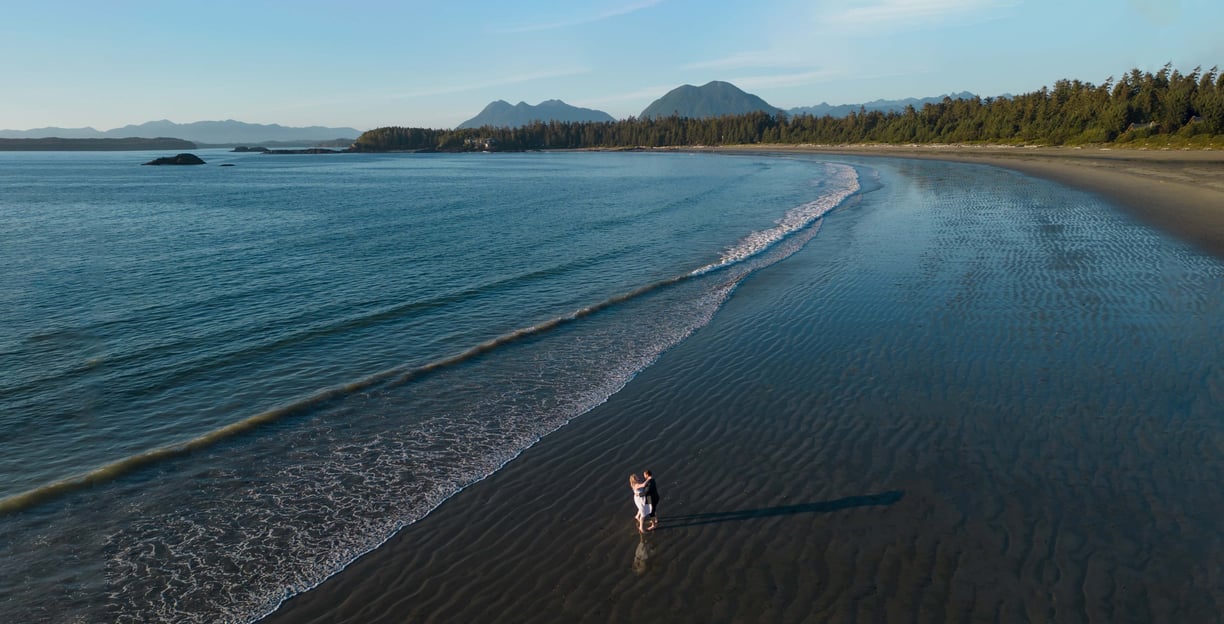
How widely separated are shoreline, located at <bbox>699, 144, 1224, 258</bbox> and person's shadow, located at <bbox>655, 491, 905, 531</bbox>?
27537 millimetres

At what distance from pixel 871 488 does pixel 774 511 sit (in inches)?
78.0

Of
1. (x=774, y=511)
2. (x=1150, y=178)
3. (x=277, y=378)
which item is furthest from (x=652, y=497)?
(x=1150, y=178)

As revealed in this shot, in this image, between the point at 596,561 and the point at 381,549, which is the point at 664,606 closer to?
the point at 596,561

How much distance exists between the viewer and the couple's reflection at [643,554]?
9.62 meters

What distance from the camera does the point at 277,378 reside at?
17922 millimetres

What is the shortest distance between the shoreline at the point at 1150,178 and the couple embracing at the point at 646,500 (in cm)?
3106

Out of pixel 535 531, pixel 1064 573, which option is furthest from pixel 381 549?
pixel 1064 573

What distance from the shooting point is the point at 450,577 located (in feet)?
32.0

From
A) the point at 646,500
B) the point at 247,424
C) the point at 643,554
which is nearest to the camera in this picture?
the point at 643,554

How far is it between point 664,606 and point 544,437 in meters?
6.08

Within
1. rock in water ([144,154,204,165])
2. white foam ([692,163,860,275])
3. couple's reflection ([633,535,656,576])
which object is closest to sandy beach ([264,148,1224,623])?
couple's reflection ([633,535,656,576])

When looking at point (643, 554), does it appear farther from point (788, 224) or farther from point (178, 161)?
point (178, 161)

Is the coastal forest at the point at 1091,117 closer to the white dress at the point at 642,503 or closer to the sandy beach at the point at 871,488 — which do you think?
the sandy beach at the point at 871,488

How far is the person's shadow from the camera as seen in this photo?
1074cm
